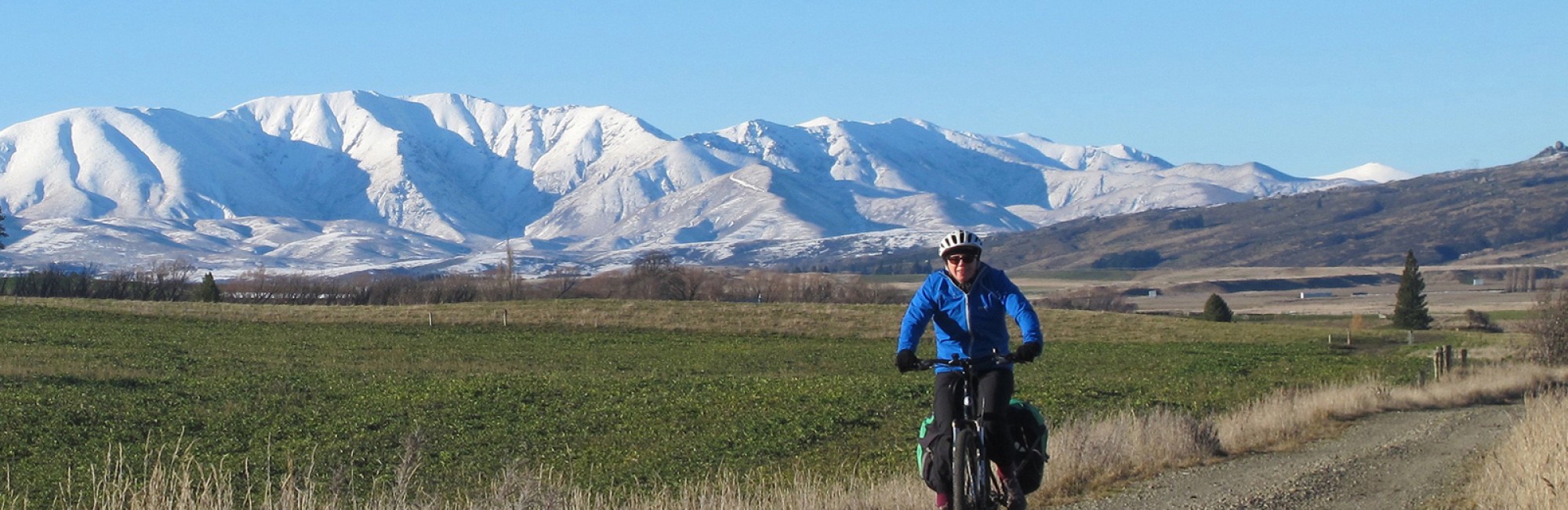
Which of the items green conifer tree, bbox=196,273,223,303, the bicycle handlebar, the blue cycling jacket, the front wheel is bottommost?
the front wheel

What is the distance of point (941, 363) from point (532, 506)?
3.12 metres

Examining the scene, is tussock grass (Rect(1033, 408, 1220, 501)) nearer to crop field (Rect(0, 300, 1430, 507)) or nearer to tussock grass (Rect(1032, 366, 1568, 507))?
tussock grass (Rect(1032, 366, 1568, 507))

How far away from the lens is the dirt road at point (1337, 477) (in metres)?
15.3

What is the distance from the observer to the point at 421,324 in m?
66.0

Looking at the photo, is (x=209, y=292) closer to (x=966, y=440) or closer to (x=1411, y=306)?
(x=1411, y=306)

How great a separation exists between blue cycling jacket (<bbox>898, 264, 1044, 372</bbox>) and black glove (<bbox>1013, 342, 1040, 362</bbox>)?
231 mm

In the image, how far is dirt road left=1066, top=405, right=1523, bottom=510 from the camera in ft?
50.3

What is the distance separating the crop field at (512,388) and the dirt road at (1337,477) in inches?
157

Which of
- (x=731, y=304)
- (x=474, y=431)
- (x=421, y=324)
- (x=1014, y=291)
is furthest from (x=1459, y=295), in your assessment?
(x=1014, y=291)

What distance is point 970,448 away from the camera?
11.6m

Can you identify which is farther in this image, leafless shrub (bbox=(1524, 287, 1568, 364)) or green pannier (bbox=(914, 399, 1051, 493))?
leafless shrub (bbox=(1524, 287, 1568, 364))

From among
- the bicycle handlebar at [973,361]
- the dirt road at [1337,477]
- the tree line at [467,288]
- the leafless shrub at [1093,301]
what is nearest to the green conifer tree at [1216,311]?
the leafless shrub at [1093,301]

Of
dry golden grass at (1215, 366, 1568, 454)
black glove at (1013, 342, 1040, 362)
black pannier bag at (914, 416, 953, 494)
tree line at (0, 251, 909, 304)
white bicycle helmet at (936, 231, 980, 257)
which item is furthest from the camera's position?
tree line at (0, 251, 909, 304)

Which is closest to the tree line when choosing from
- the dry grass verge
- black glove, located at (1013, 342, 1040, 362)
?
the dry grass verge
